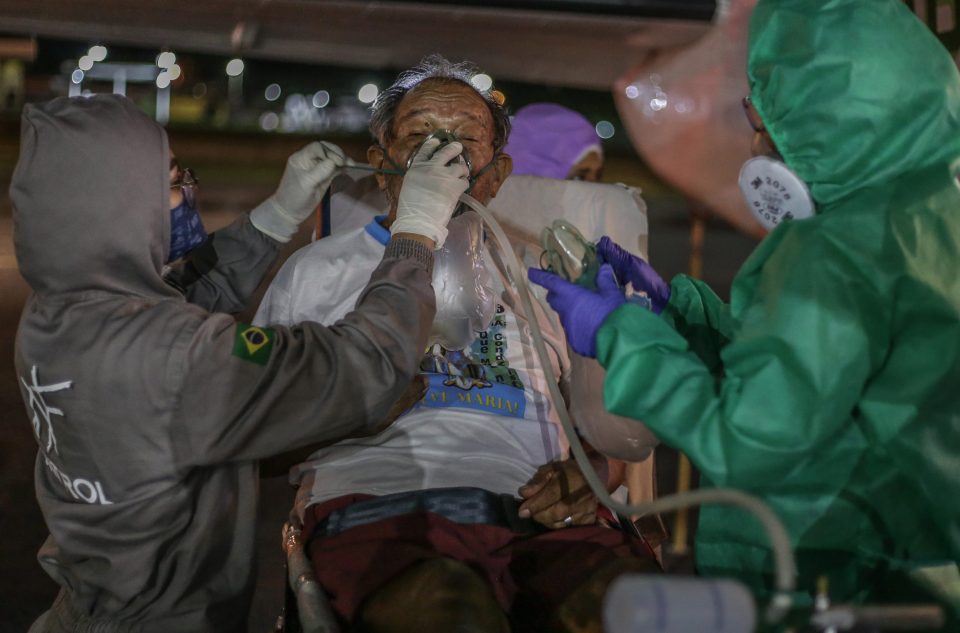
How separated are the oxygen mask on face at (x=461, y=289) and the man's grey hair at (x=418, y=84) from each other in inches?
13.5

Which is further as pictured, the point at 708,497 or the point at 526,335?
the point at 526,335

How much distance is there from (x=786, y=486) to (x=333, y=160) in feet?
5.21

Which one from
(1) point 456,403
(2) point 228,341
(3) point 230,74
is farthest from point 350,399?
(3) point 230,74

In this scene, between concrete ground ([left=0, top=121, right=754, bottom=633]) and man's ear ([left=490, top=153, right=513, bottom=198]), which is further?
concrete ground ([left=0, top=121, right=754, bottom=633])

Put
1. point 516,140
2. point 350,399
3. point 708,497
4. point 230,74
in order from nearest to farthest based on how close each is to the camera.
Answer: point 708,497, point 350,399, point 516,140, point 230,74

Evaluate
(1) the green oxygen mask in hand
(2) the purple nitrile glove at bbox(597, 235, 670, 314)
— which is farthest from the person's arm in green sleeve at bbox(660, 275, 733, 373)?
(1) the green oxygen mask in hand

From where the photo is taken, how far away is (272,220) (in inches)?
116

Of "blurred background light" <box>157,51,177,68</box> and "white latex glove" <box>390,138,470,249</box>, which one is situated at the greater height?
"blurred background light" <box>157,51,177,68</box>

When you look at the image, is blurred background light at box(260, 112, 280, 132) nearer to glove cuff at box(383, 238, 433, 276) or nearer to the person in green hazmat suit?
glove cuff at box(383, 238, 433, 276)

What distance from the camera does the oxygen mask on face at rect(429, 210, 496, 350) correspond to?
2.96m

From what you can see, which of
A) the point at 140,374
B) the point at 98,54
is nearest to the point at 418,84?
the point at 140,374

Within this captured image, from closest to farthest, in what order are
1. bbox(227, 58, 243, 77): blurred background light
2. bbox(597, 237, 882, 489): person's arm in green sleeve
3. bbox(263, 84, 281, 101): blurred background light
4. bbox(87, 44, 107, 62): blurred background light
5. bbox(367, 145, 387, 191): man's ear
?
bbox(597, 237, 882, 489): person's arm in green sleeve → bbox(367, 145, 387, 191): man's ear → bbox(87, 44, 107, 62): blurred background light → bbox(227, 58, 243, 77): blurred background light → bbox(263, 84, 281, 101): blurred background light

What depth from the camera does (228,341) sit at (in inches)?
80.7

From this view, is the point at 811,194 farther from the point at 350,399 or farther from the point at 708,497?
the point at 350,399
